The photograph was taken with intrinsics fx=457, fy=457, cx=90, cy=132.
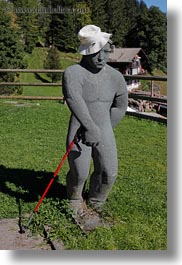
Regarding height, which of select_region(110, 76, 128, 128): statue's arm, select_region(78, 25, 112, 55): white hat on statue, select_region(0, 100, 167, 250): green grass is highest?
select_region(78, 25, 112, 55): white hat on statue

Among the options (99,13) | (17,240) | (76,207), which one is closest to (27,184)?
(76,207)

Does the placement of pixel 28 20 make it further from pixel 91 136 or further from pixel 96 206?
pixel 91 136

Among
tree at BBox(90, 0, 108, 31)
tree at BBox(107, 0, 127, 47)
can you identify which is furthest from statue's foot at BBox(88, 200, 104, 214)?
tree at BBox(107, 0, 127, 47)

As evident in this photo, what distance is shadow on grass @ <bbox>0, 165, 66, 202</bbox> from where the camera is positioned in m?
4.05

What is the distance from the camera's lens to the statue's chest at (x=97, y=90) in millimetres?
3059

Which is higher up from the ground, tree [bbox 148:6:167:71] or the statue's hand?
tree [bbox 148:6:167:71]

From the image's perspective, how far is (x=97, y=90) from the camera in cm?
309

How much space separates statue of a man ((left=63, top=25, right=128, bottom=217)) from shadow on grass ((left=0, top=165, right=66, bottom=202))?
67 cm

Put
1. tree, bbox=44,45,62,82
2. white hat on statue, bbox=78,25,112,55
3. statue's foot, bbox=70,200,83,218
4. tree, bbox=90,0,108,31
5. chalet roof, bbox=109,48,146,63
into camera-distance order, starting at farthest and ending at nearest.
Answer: tree, bbox=44,45,62,82 < chalet roof, bbox=109,48,146,63 < tree, bbox=90,0,108,31 < statue's foot, bbox=70,200,83,218 < white hat on statue, bbox=78,25,112,55

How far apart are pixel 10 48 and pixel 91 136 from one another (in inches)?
483

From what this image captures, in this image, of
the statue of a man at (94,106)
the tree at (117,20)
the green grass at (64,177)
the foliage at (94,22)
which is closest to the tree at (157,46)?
the foliage at (94,22)

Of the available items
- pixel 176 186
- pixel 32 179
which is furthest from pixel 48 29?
pixel 176 186

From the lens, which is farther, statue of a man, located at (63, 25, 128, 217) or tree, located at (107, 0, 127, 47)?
tree, located at (107, 0, 127, 47)

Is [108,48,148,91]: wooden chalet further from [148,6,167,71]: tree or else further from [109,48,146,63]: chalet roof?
[148,6,167,71]: tree
